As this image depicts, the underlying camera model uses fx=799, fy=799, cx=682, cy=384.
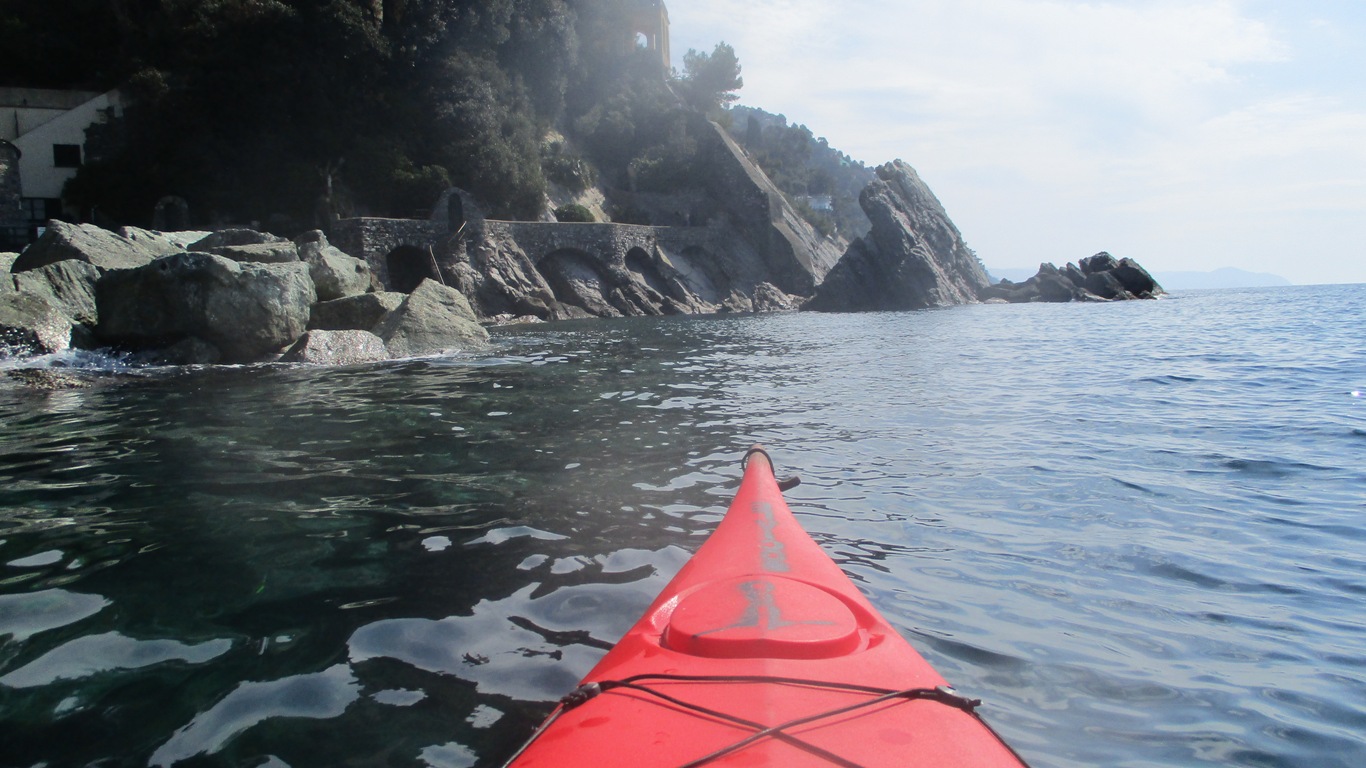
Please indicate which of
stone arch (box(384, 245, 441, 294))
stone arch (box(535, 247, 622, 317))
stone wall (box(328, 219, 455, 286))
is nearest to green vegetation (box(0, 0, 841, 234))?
stone arch (box(384, 245, 441, 294))

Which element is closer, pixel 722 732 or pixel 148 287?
pixel 722 732

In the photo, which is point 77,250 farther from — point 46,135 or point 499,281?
point 46,135

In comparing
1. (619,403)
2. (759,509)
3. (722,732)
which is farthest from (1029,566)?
(619,403)

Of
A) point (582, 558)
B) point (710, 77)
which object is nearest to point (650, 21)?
point (710, 77)

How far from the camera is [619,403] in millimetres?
9609

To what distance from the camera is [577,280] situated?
120ft

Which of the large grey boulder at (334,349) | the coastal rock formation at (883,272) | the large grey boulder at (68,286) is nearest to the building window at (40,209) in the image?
the large grey boulder at (68,286)

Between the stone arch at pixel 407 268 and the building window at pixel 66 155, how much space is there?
40.3 ft

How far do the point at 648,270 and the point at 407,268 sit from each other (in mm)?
13761

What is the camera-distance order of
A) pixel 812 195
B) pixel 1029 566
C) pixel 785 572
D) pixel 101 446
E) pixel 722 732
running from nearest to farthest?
pixel 722 732 → pixel 785 572 → pixel 1029 566 → pixel 101 446 → pixel 812 195

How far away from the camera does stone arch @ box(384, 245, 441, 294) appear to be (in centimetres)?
3167

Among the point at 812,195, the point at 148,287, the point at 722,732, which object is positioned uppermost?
the point at 812,195

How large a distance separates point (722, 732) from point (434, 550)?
2.99 m

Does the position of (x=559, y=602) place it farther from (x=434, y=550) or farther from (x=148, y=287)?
(x=148, y=287)
